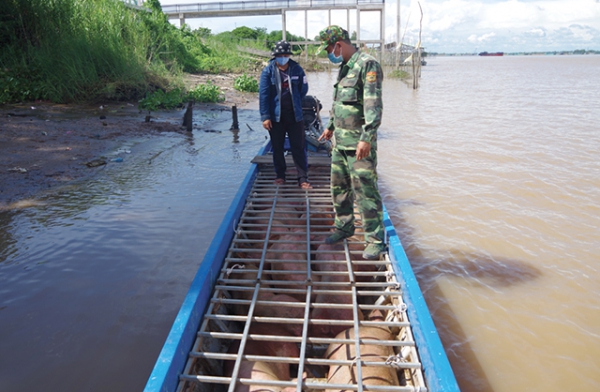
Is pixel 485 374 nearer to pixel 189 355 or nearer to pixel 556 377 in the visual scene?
pixel 556 377

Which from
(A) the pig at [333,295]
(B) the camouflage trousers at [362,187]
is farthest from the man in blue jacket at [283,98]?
(A) the pig at [333,295]

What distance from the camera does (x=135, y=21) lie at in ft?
47.8

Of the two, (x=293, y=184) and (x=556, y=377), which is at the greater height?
(x=293, y=184)

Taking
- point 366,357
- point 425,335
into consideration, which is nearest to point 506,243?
point 425,335

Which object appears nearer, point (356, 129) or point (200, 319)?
point (200, 319)

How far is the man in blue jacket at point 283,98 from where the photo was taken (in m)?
4.50

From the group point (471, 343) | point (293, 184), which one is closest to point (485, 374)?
point (471, 343)

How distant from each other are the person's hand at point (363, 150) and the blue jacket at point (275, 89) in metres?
1.70

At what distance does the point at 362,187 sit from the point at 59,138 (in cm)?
744

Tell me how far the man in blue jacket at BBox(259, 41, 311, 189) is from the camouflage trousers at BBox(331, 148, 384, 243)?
1.32 m

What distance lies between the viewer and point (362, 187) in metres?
3.28

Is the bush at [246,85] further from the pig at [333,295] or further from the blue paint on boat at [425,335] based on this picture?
the blue paint on boat at [425,335]

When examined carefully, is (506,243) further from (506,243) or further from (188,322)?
(188,322)

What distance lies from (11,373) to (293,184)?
A: 324cm
